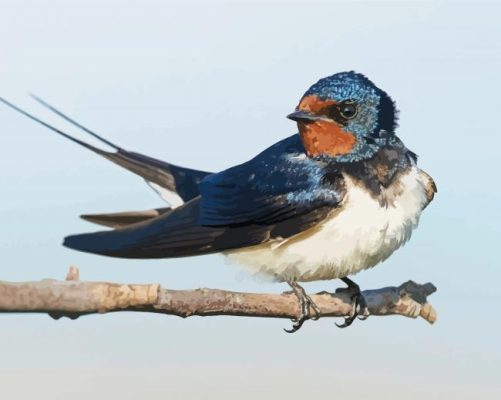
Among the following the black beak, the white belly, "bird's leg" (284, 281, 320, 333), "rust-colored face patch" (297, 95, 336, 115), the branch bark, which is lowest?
the branch bark

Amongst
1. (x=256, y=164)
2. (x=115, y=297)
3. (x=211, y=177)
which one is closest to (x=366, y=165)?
(x=256, y=164)

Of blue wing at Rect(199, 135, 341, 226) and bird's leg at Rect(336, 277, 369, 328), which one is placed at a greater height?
blue wing at Rect(199, 135, 341, 226)

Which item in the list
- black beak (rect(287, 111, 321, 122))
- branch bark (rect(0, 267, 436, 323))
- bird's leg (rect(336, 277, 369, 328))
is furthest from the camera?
bird's leg (rect(336, 277, 369, 328))

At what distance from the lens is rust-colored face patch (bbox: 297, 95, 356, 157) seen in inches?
138

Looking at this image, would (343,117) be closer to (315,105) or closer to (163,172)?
(315,105)

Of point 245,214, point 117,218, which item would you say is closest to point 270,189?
point 245,214

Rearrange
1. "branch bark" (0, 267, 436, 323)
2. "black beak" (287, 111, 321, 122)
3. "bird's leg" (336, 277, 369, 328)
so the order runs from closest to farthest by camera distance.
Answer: "branch bark" (0, 267, 436, 323) → "black beak" (287, 111, 321, 122) → "bird's leg" (336, 277, 369, 328)

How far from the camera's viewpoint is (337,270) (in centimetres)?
355

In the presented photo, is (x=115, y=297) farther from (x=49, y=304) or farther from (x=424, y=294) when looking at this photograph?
(x=424, y=294)

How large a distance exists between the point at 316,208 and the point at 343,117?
1.09 ft

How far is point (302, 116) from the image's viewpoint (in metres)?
3.48

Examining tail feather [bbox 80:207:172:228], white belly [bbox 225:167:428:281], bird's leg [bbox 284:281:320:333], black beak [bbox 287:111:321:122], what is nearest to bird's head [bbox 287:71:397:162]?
black beak [bbox 287:111:321:122]

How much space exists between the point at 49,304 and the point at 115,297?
0.19 metres

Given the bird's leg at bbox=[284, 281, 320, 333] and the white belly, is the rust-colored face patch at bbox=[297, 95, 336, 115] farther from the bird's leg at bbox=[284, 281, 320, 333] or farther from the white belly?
the bird's leg at bbox=[284, 281, 320, 333]
